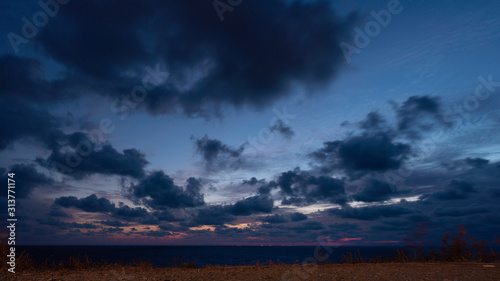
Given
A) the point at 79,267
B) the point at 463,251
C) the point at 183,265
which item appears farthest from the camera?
the point at 463,251

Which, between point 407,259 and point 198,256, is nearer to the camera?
point 407,259

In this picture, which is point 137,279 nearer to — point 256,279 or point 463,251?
point 256,279

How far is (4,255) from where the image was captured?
36.7 feet

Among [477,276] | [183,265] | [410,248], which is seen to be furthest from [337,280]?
[410,248]

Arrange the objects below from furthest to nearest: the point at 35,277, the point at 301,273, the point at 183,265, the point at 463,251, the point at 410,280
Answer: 1. the point at 463,251
2. the point at 183,265
3. the point at 301,273
4. the point at 35,277
5. the point at 410,280

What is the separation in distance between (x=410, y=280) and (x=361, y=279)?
137cm

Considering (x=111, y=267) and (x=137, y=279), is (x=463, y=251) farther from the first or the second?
(x=111, y=267)

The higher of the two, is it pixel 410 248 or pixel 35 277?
pixel 35 277

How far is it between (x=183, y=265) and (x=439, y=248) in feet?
45.0

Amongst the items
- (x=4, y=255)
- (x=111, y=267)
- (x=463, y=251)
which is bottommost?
(x=463, y=251)

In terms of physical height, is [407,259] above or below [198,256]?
above

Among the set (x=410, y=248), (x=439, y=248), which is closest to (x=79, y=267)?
(x=410, y=248)

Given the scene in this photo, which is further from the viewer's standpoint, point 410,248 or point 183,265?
point 410,248

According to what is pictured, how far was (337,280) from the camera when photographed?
885 centimetres
